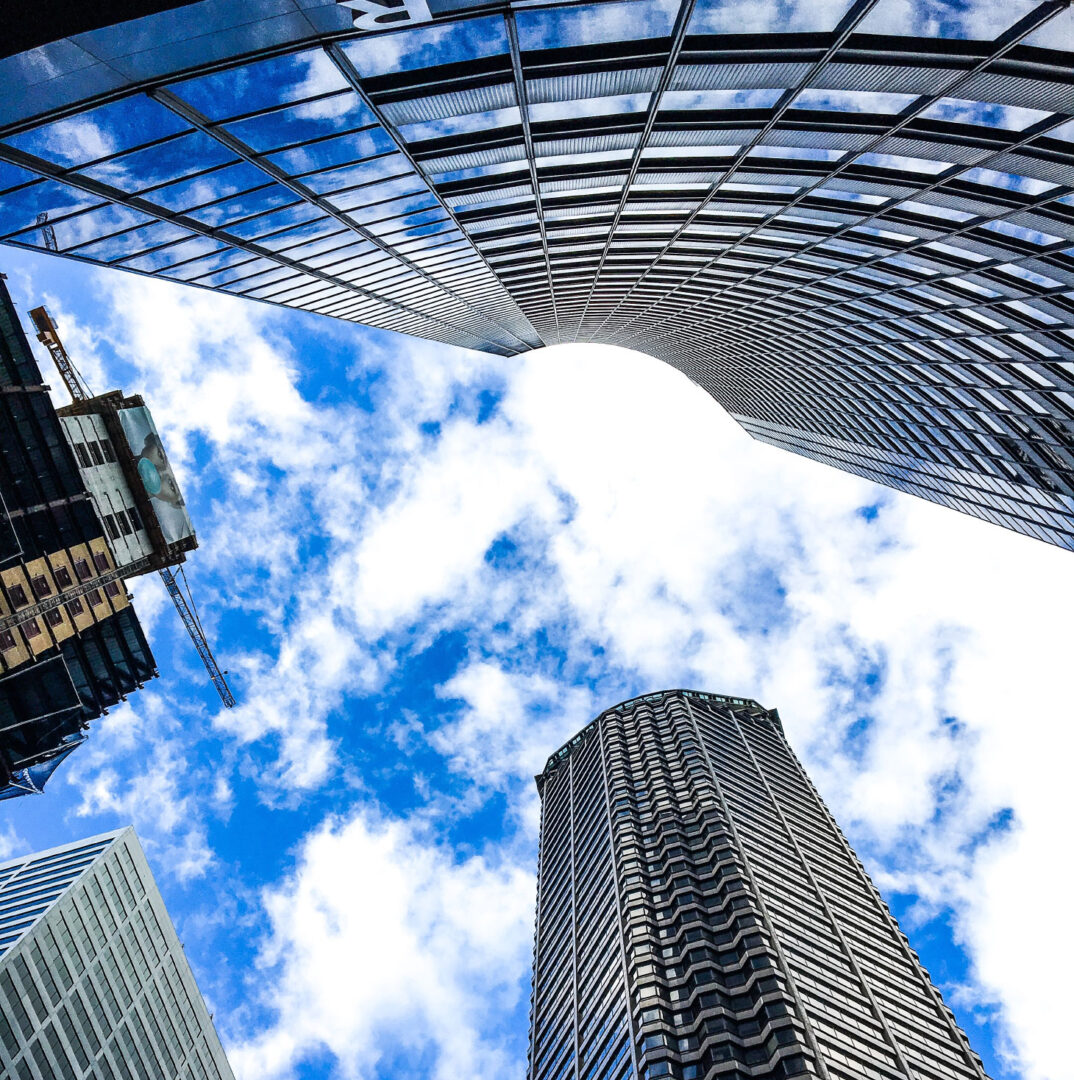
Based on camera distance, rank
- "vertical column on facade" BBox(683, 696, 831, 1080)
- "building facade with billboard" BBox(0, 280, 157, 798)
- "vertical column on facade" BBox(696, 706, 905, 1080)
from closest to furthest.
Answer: "building facade with billboard" BBox(0, 280, 157, 798)
"vertical column on facade" BBox(683, 696, 831, 1080)
"vertical column on facade" BBox(696, 706, 905, 1080)

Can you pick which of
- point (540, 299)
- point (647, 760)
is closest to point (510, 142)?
point (540, 299)

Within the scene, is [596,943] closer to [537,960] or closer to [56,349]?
[537,960]

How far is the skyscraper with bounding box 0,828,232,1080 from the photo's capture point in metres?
70.2

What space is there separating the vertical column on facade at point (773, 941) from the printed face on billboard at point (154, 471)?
6473 cm

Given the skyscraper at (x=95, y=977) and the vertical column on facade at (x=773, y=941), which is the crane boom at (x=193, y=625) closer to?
the skyscraper at (x=95, y=977)

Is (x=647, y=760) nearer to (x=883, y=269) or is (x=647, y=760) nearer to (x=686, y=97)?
(x=883, y=269)


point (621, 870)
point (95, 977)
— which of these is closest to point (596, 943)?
point (621, 870)

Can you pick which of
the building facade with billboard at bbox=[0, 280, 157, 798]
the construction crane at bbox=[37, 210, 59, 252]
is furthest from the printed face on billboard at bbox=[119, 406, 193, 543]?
the construction crane at bbox=[37, 210, 59, 252]

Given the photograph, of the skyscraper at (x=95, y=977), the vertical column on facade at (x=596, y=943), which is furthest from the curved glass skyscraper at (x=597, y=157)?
the skyscraper at (x=95, y=977)

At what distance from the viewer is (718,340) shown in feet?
182

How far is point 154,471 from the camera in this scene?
2170 inches

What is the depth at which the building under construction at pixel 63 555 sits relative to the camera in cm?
3906

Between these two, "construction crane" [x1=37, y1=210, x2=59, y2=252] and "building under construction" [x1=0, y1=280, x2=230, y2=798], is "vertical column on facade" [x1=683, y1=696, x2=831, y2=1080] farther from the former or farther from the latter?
"construction crane" [x1=37, y1=210, x2=59, y2=252]

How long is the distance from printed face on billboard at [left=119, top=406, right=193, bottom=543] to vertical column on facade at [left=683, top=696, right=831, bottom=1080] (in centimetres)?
6473
